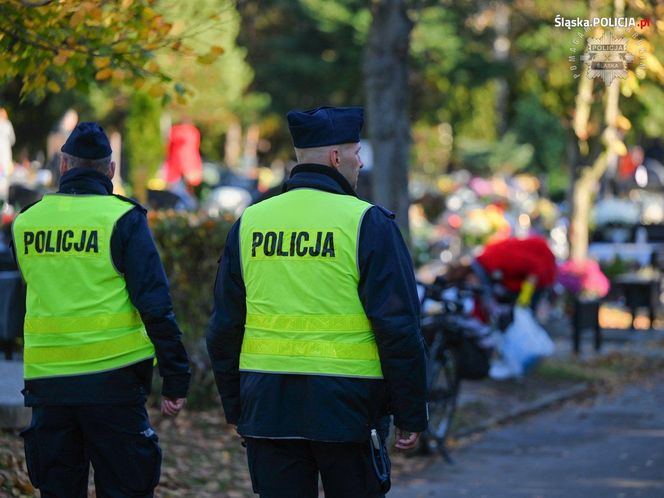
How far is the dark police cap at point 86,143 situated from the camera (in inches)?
206

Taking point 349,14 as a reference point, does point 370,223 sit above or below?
below

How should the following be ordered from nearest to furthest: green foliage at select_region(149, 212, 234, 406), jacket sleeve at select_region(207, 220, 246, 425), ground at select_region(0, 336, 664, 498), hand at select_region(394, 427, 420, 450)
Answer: hand at select_region(394, 427, 420, 450)
jacket sleeve at select_region(207, 220, 246, 425)
ground at select_region(0, 336, 664, 498)
green foliage at select_region(149, 212, 234, 406)

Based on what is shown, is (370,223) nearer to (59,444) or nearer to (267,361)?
(267,361)

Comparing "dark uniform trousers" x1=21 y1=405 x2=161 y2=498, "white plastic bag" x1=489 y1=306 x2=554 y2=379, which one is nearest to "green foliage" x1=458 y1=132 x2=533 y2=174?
"white plastic bag" x1=489 y1=306 x2=554 y2=379

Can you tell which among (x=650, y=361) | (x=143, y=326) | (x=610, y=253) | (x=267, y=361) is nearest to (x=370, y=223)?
(x=267, y=361)

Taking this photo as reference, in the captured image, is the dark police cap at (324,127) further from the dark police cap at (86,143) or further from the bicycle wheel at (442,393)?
the bicycle wheel at (442,393)

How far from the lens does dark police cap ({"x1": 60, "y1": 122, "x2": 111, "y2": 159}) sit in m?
5.22

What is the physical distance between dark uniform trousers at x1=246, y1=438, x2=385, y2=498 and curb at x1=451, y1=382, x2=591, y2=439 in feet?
20.7

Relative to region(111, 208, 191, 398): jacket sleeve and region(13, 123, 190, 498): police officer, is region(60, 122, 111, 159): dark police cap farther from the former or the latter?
region(111, 208, 191, 398): jacket sleeve

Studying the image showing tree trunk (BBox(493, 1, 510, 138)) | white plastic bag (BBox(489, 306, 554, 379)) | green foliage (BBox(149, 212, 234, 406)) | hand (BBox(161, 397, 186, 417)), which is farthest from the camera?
tree trunk (BBox(493, 1, 510, 138))

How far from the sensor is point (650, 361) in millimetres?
15992

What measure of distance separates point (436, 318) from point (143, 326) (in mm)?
4960

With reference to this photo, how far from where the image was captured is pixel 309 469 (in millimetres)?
4422

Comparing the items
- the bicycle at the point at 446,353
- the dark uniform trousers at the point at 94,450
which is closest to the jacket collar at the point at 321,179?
the dark uniform trousers at the point at 94,450
